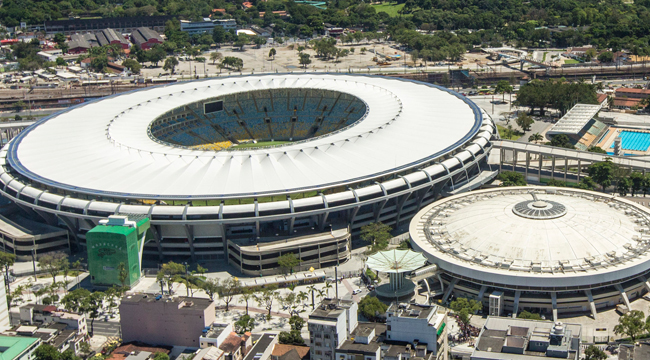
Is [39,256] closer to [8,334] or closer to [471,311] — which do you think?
[8,334]

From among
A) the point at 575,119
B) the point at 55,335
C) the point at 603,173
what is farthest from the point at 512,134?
the point at 55,335

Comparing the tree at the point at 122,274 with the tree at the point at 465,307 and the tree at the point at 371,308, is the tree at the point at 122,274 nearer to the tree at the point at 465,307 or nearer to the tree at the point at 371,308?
the tree at the point at 371,308

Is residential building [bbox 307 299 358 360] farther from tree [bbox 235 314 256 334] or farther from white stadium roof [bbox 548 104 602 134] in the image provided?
white stadium roof [bbox 548 104 602 134]

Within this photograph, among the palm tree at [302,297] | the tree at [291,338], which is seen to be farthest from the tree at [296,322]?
the palm tree at [302,297]

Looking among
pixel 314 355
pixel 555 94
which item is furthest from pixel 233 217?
pixel 555 94

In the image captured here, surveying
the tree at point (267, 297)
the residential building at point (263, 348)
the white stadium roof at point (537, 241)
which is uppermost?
the white stadium roof at point (537, 241)

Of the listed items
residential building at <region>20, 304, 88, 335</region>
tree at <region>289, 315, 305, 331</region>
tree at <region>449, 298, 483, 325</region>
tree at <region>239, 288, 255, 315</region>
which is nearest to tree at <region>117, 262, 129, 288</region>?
residential building at <region>20, 304, 88, 335</region>

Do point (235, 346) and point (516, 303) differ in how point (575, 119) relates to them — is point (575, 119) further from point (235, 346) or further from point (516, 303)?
point (235, 346)
